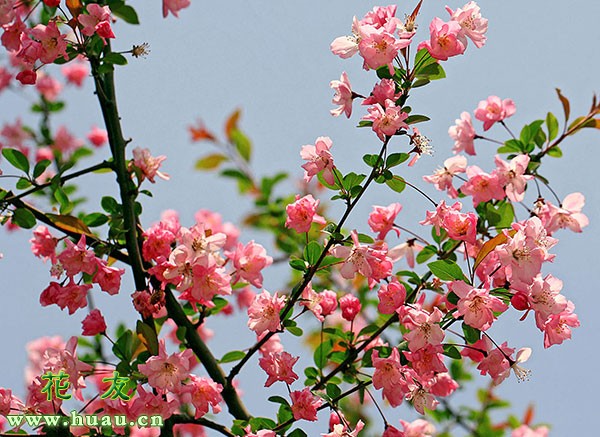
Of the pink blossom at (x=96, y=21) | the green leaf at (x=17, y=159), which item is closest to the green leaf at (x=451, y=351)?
the pink blossom at (x=96, y=21)

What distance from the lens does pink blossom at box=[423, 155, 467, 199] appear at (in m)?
2.10

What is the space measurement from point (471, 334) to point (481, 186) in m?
0.49

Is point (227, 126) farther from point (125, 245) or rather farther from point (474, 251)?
point (474, 251)

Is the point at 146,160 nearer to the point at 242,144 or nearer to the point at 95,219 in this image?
the point at 95,219

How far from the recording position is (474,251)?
189 cm

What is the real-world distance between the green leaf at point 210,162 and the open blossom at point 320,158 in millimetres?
1802

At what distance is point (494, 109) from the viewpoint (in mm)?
2287

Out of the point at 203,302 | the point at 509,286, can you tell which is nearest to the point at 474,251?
the point at 509,286

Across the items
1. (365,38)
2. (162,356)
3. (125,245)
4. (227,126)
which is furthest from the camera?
(227,126)

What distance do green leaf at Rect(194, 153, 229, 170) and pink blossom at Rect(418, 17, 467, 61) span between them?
6.42 feet

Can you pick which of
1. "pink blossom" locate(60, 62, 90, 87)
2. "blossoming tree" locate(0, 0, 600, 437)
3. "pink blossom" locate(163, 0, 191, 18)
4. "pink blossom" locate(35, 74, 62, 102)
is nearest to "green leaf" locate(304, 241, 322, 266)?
"blossoming tree" locate(0, 0, 600, 437)

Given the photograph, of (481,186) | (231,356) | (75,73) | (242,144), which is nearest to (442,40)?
(481,186)

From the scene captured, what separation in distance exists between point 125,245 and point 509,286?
3.39 ft

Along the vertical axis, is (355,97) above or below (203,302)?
above
